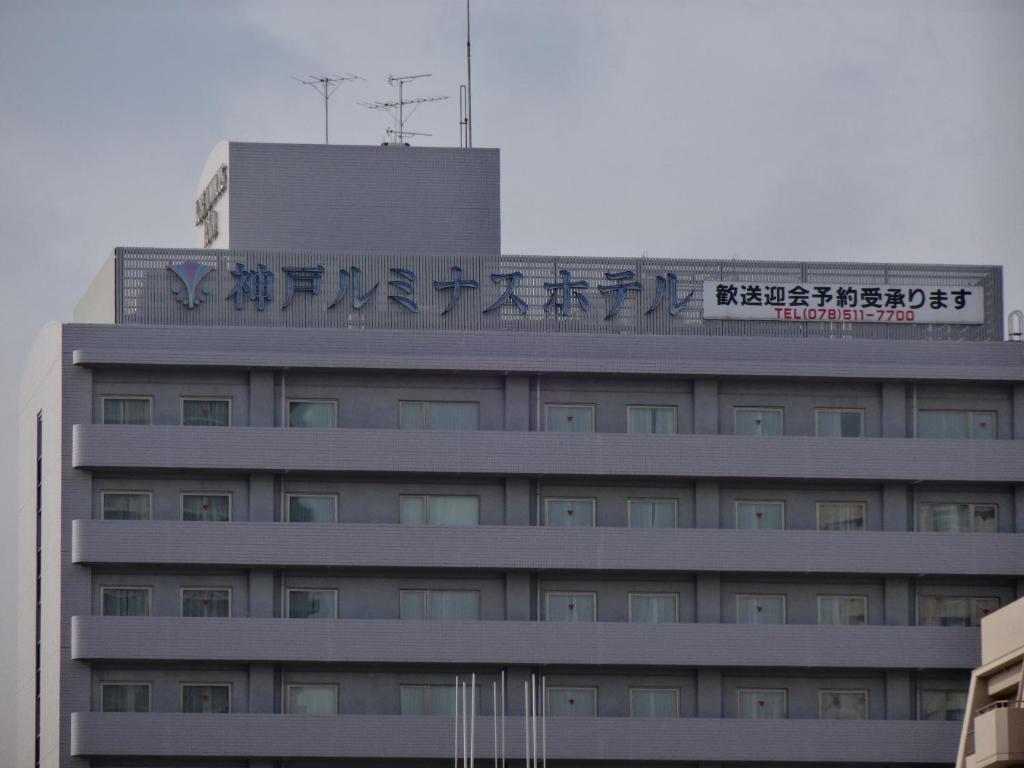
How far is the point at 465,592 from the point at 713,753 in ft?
30.3

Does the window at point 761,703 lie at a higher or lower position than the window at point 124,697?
lower

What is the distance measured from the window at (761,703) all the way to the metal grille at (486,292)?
37.3ft

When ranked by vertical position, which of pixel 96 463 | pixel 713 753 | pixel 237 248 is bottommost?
pixel 713 753

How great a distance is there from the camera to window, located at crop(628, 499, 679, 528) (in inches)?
3457

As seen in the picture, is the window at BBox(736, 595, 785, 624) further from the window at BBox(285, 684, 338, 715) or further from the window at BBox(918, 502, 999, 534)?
the window at BBox(285, 684, 338, 715)

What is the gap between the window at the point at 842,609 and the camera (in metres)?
88.0

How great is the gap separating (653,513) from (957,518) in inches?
389

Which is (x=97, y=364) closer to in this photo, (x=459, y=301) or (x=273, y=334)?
(x=273, y=334)

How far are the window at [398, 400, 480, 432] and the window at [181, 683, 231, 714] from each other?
Result: 10002mm

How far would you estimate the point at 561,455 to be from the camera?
86.6 meters

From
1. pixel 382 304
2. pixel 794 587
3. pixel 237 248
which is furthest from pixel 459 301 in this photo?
pixel 794 587

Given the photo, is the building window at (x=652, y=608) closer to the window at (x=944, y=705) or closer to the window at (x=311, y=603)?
the window at (x=944, y=705)

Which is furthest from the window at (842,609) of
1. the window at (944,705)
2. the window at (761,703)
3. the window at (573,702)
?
the window at (573,702)

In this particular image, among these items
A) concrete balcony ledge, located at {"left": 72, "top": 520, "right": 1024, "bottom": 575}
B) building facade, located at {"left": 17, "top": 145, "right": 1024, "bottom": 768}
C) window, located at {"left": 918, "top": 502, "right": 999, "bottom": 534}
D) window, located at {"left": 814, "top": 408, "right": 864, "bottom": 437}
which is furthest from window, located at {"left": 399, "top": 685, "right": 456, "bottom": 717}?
window, located at {"left": 918, "top": 502, "right": 999, "bottom": 534}
